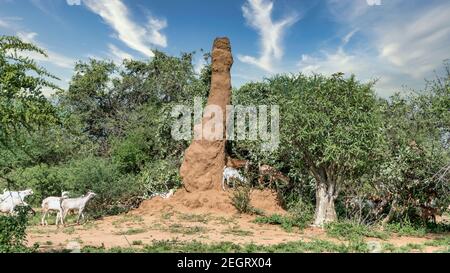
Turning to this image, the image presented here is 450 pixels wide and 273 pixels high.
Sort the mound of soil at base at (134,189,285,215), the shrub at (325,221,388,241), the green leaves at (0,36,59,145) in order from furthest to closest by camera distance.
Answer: the mound of soil at base at (134,189,285,215) → the shrub at (325,221,388,241) → the green leaves at (0,36,59,145)

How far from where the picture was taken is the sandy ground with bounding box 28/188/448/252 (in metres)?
12.4

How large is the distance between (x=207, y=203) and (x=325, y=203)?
4.74 meters

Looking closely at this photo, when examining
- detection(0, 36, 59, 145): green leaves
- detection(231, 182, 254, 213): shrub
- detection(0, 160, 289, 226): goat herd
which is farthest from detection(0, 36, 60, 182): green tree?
detection(231, 182, 254, 213): shrub

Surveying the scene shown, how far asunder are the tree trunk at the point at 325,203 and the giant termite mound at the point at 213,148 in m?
4.91

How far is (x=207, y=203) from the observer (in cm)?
1816

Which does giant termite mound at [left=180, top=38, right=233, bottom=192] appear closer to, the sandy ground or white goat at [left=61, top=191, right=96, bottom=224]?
the sandy ground

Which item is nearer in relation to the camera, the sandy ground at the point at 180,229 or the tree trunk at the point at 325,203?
the sandy ground at the point at 180,229

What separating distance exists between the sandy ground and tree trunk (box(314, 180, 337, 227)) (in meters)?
0.66

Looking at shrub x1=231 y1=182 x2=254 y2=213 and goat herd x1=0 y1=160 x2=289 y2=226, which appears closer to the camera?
goat herd x1=0 y1=160 x2=289 y2=226

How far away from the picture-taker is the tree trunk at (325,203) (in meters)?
15.5

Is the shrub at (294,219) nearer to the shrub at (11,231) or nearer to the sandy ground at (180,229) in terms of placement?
the sandy ground at (180,229)

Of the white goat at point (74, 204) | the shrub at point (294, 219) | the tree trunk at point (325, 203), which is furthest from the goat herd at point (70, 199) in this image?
the tree trunk at point (325, 203)

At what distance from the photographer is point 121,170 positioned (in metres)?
23.3
